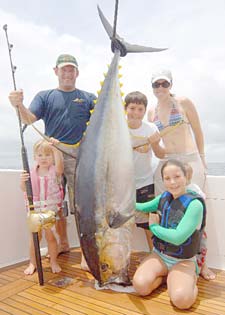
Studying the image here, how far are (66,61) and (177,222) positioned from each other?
6.01 ft

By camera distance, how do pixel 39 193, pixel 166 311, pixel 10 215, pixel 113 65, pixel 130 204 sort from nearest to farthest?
1. pixel 166 311
2. pixel 130 204
3. pixel 113 65
4. pixel 39 193
5. pixel 10 215

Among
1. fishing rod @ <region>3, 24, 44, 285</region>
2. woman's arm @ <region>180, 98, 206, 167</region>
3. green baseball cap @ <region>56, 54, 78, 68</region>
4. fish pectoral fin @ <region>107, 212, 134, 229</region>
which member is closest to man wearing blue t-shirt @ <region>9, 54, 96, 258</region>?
green baseball cap @ <region>56, 54, 78, 68</region>

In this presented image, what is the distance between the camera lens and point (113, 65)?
2.60 metres

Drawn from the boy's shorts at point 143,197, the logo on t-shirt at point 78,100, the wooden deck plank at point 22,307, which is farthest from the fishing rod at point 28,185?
the boy's shorts at point 143,197

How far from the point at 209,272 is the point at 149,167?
1.07 m

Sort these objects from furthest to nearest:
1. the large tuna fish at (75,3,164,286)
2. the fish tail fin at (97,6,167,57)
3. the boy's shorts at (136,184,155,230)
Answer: the boy's shorts at (136,184,155,230) < the fish tail fin at (97,6,167,57) < the large tuna fish at (75,3,164,286)

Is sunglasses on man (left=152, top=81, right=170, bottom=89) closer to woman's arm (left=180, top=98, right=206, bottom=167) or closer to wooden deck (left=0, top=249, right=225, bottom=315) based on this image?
woman's arm (left=180, top=98, right=206, bottom=167)

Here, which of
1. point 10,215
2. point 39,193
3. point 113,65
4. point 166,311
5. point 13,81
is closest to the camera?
point 166,311

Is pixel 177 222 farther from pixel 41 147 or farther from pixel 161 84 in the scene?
pixel 41 147

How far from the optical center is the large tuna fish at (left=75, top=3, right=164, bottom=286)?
2.30m

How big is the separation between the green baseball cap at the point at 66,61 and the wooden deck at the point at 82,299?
6.42ft

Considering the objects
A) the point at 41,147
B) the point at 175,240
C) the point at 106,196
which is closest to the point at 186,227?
the point at 175,240

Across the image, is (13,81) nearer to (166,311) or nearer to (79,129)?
(79,129)

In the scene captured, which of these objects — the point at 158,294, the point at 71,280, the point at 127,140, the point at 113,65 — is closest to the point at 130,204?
the point at 127,140
